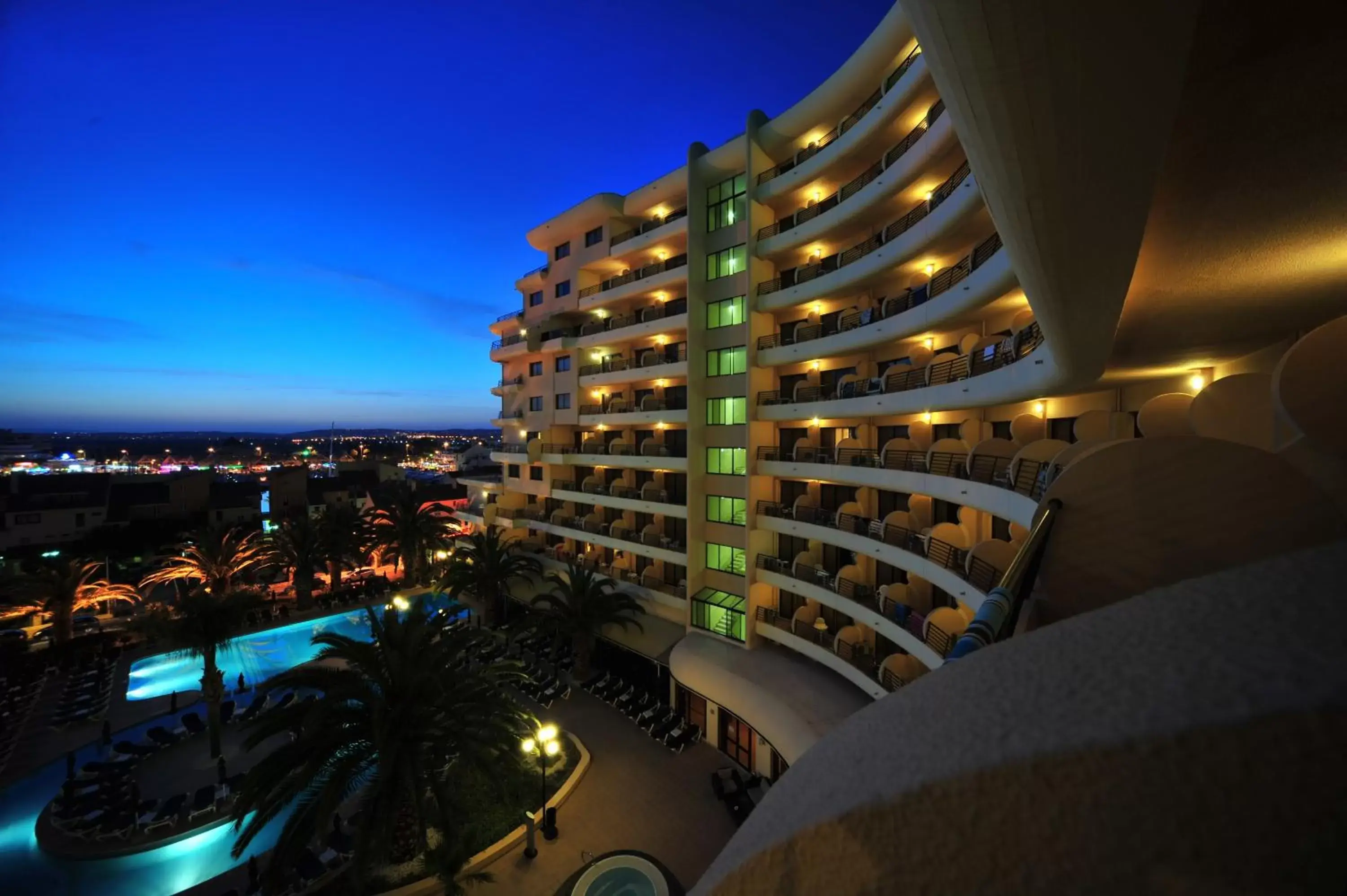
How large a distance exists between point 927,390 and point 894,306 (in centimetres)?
405

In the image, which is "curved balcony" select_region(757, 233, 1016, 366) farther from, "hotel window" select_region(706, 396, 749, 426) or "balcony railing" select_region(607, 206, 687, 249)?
"balcony railing" select_region(607, 206, 687, 249)

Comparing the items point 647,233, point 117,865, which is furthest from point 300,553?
point 647,233

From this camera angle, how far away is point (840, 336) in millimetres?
20562

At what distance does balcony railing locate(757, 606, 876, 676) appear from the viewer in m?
19.1

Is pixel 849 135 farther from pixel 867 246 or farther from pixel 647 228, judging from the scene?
pixel 647 228

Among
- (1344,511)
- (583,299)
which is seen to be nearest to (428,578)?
(583,299)

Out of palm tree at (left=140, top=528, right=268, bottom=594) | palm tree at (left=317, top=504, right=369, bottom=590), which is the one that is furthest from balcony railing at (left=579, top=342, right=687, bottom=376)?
palm tree at (left=140, top=528, right=268, bottom=594)

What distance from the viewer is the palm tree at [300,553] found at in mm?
34625

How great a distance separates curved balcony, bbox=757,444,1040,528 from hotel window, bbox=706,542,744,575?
14.3 feet

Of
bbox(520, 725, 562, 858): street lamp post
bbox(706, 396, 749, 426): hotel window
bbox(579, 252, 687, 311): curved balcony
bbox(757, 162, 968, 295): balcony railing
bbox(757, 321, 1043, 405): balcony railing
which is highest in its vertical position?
bbox(579, 252, 687, 311): curved balcony

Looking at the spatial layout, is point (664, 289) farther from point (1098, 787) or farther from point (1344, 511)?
point (1098, 787)

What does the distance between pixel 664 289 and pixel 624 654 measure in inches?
745

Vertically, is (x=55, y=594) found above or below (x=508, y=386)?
below

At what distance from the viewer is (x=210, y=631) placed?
69.6 feet
